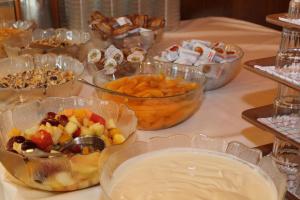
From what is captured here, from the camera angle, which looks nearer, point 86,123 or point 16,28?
point 86,123

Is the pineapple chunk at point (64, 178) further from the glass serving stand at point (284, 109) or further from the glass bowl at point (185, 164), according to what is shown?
the glass serving stand at point (284, 109)

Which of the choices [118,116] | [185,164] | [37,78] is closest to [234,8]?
[37,78]

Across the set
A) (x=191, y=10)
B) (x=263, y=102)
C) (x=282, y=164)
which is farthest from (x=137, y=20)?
(x=191, y=10)

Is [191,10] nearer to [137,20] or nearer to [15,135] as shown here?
[137,20]

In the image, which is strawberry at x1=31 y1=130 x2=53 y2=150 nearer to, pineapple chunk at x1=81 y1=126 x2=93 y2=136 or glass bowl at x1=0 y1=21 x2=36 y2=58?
pineapple chunk at x1=81 y1=126 x2=93 y2=136

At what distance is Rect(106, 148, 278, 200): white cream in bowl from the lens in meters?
0.61

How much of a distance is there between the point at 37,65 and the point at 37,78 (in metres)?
0.14

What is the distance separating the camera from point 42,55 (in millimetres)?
1254

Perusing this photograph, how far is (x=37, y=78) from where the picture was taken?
3.65ft

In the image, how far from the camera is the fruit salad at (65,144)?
2.41 feet

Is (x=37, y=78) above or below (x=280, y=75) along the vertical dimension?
below

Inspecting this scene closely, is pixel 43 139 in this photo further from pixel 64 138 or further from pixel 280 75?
pixel 280 75

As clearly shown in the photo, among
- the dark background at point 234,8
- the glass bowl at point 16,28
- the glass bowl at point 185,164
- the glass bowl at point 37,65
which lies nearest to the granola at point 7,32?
the glass bowl at point 16,28

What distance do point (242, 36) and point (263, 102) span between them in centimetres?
63
